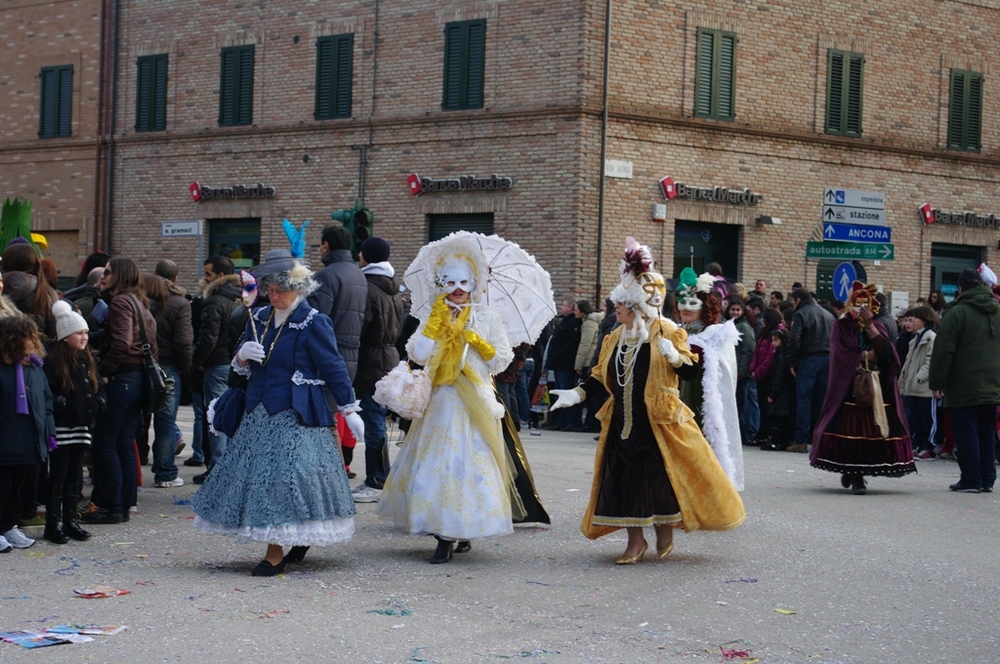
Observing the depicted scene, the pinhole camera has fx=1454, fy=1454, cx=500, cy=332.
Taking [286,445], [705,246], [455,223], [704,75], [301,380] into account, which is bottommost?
[286,445]

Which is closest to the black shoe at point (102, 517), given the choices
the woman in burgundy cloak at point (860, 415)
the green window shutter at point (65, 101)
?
the woman in burgundy cloak at point (860, 415)

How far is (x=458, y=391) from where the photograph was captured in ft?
30.6

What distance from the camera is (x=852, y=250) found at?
21547mm

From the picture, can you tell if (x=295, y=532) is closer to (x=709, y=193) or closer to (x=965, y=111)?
(x=709, y=193)

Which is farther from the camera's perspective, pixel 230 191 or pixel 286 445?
pixel 230 191

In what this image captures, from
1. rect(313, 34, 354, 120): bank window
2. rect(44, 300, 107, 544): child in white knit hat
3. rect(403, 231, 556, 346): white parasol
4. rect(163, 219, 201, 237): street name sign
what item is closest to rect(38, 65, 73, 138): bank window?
rect(163, 219, 201, 237): street name sign

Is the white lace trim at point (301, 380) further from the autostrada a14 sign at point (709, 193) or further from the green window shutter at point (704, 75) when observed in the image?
the green window shutter at point (704, 75)

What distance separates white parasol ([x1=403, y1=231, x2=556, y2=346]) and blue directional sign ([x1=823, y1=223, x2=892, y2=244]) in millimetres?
12597

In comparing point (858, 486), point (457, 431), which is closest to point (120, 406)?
point (457, 431)

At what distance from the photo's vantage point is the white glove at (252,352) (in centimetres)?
850

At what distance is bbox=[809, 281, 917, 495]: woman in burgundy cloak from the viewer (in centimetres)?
1299

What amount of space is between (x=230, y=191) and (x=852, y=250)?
13841mm

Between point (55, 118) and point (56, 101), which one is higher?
point (56, 101)

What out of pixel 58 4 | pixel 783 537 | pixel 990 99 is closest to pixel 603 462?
pixel 783 537
